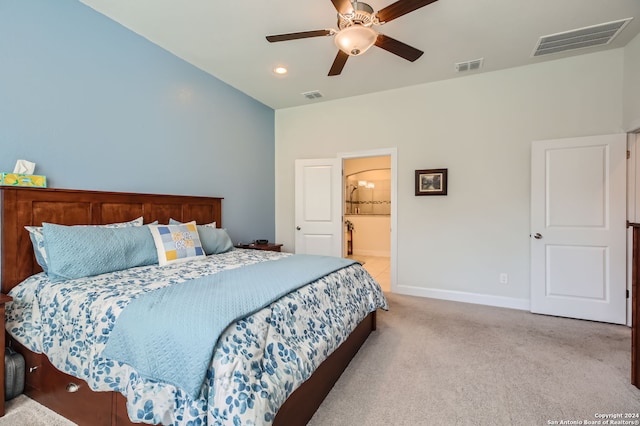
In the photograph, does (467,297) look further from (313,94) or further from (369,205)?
(369,205)

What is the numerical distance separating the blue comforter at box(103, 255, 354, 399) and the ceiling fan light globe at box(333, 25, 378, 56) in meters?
1.75

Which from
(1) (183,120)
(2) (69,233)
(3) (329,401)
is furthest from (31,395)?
(1) (183,120)

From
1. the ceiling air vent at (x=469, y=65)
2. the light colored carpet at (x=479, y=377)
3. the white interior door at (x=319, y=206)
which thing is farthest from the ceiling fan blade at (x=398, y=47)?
the light colored carpet at (x=479, y=377)

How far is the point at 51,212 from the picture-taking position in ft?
7.24

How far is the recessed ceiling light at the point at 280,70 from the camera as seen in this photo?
135 inches

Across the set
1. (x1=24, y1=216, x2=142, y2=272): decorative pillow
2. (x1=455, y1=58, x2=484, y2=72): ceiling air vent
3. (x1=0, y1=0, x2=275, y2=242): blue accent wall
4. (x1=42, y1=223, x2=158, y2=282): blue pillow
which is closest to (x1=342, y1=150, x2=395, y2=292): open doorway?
(x1=455, y1=58, x2=484, y2=72): ceiling air vent

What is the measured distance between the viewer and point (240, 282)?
1.77m

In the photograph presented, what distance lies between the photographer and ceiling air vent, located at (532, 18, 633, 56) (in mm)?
2657

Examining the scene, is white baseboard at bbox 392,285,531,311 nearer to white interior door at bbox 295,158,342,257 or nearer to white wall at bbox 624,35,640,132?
white interior door at bbox 295,158,342,257

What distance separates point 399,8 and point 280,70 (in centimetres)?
192

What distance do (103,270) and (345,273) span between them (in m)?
1.75

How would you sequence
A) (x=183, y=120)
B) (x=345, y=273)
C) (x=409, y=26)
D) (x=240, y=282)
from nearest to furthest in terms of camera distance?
(x=240, y=282), (x=345, y=273), (x=409, y=26), (x=183, y=120)

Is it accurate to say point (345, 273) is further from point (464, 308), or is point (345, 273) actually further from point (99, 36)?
point (99, 36)

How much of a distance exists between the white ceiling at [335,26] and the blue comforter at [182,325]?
229 centimetres
